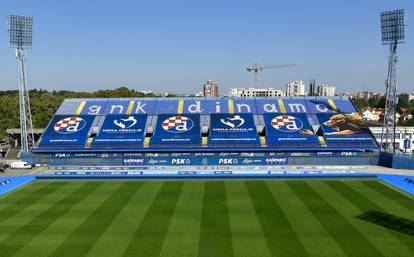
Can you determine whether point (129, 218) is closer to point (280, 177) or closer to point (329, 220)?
point (329, 220)

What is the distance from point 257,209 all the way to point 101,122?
24801 mm

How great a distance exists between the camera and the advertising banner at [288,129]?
36.7 metres

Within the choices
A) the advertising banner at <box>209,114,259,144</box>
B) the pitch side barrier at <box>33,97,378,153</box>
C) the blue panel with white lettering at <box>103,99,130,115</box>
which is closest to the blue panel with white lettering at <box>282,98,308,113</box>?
the pitch side barrier at <box>33,97,378,153</box>

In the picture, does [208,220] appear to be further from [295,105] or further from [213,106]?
[295,105]

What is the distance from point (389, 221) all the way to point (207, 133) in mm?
21525

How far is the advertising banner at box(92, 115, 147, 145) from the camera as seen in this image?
37062mm

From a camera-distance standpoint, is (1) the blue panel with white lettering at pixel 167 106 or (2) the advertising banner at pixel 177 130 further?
(1) the blue panel with white lettering at pixel 167 106

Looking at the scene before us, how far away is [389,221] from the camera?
772 inches

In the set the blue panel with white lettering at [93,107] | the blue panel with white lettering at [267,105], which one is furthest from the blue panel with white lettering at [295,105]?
the blue panel with white lettering at [93,107]

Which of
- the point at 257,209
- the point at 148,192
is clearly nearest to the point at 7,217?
the point at 148,192

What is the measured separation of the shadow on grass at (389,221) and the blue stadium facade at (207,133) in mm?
13872

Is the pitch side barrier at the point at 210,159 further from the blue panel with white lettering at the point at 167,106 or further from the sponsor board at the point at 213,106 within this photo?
the blue panel with white lettering at the point at 167,106

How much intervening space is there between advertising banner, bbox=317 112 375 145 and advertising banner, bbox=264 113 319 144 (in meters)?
1.73

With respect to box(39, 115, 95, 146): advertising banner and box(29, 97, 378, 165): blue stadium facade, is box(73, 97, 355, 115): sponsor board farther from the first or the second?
box(39, 115, 95, 146): advertising banner
